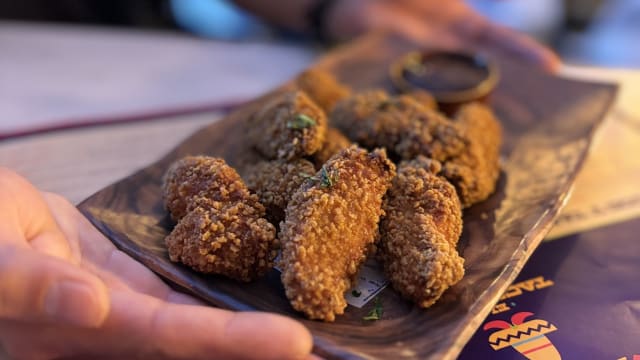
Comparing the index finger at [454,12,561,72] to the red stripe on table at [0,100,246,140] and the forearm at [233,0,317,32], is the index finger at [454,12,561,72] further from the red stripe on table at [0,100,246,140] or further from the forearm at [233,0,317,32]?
the red stripe on table at [0,100,246,140]

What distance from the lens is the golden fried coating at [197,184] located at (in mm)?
1692

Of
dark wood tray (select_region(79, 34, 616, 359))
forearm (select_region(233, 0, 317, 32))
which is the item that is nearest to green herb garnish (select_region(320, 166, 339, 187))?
dark wood tray (select_region(79, 34, 616, 359))

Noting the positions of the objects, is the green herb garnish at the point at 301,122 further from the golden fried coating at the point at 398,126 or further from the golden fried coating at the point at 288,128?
the golden fried coating at the point at 398,126

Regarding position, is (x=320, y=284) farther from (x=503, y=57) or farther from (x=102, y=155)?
(x=503, y=57)

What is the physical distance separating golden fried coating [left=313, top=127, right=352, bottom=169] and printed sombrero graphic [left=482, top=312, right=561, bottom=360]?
668mm

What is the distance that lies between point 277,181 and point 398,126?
1.54 feet

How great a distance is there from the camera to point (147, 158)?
96.3 inches

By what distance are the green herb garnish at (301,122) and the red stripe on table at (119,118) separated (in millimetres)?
→ 1003

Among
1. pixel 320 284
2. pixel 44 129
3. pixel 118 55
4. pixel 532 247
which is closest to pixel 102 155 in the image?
pixel 44 129

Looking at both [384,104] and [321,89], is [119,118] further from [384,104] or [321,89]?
[384,104]

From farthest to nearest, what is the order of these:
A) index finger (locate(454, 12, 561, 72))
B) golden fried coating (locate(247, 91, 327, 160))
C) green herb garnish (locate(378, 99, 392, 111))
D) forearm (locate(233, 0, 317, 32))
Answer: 1. forearm (locate(233, 0, 317, 32))
2. index finger (locate(454, 12, 561, 72))
3. green herb garnish (locate(378, 99, 392, 111))
4. golden fried coating (locate(247, 91, 327, 160))

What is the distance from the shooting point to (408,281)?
1.53 m

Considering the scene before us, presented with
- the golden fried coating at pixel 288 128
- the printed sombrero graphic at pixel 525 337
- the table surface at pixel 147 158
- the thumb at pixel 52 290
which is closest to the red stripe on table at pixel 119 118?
the table surface at pixel 147 158

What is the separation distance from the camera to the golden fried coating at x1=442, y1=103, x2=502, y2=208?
1903mm
